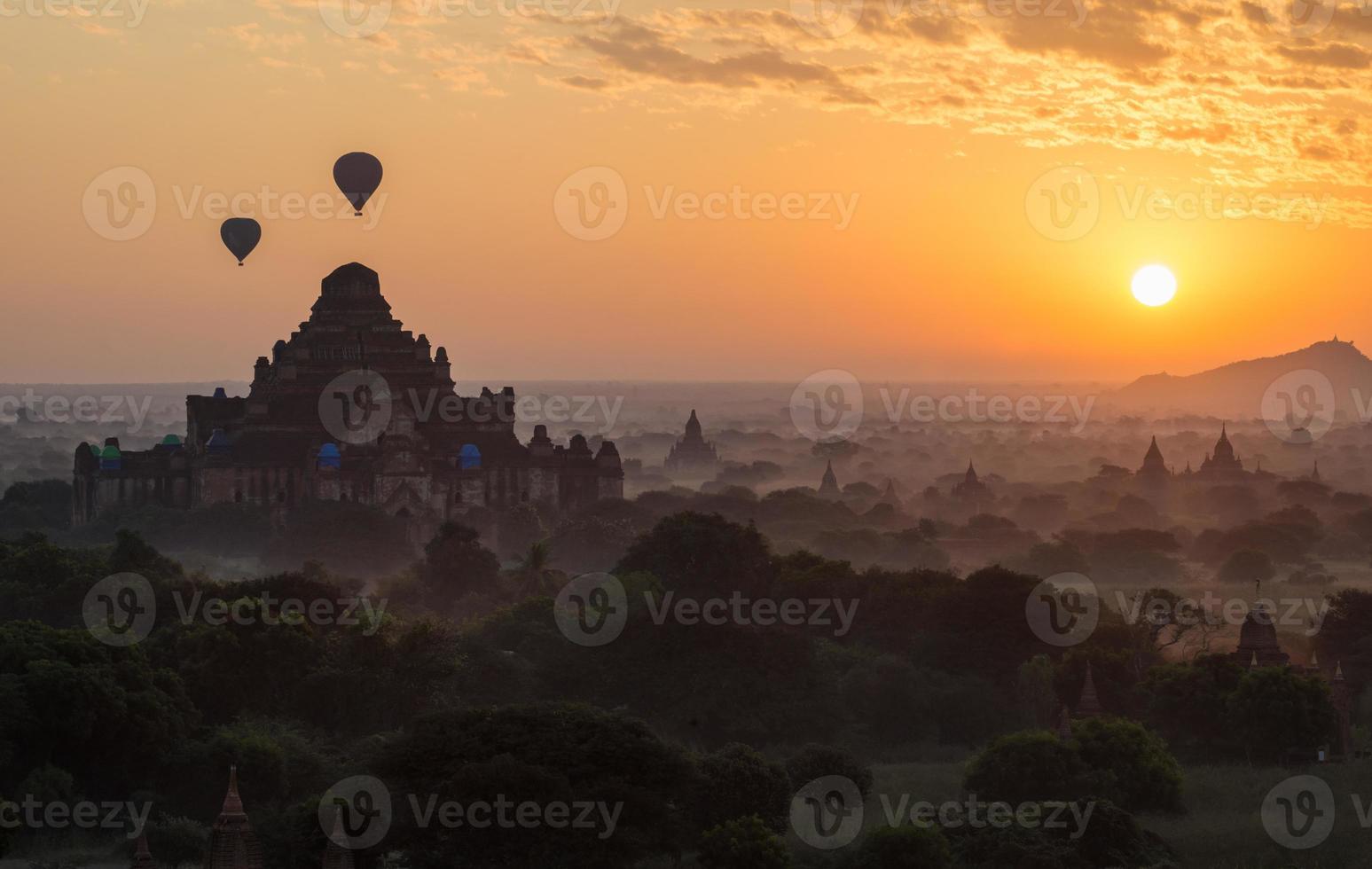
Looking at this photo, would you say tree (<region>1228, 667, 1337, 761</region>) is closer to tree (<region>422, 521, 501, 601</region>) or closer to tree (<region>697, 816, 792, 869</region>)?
tree (<region>697, 816, 792, 869</region>)

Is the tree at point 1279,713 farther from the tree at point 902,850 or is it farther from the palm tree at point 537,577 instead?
the palm tree at point 537,577

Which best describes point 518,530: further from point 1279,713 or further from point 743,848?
point 743,848

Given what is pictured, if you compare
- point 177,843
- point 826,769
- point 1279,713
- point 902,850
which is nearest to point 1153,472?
point 1279,713

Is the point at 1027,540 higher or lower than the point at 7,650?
higher

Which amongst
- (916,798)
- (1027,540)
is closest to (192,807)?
(916,798)

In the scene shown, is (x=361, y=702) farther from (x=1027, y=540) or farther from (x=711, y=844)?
(x=1027, y=540)

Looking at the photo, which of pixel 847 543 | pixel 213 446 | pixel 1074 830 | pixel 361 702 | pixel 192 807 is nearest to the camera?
pixel 1074 830
